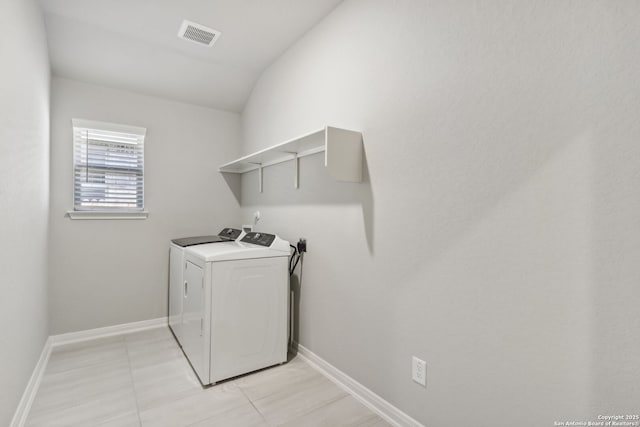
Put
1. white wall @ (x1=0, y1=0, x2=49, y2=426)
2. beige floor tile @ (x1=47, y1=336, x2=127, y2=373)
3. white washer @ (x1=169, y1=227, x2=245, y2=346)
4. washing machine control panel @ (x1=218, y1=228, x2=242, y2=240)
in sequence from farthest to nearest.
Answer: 1. washing machine control panel @ (x1=218, y1=228, x2=242, y2=240)
2. white washer @ (x1=169, y1=227, x2=245, y2=346)
3. beige floor tile @ (x1=47, y1=336, x2=127, y2=373)
4. white wall @ (x1=0, y1=0, x2=49, y2=426)

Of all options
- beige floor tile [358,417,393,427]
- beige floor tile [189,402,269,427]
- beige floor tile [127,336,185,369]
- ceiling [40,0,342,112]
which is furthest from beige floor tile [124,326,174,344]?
ceiling [40,0,342,112]

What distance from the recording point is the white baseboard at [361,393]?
1634 millimetres

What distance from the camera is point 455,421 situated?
54.8 inches

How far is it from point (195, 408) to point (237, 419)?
0.28 metres

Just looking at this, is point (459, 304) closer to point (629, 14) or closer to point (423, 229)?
point (423, 229)

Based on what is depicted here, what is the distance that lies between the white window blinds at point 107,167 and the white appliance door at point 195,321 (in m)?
1.13

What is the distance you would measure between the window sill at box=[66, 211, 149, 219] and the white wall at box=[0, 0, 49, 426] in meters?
0.41

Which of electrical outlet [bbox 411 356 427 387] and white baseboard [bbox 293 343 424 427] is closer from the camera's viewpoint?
electrical outlet [bbox 411 356 427 387]

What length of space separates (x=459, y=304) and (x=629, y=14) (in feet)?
3.73

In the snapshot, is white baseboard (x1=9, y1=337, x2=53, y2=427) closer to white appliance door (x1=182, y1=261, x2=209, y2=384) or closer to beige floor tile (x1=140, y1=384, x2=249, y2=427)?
beige floor tile (x1=140, y1=384, x2=249, y2=427)

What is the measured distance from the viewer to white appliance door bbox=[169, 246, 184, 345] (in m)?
2.54

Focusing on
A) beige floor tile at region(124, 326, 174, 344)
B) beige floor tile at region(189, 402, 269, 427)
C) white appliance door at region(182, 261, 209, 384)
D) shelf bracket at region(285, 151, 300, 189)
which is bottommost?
beige floor tile at region(124, 326, 174, 344)

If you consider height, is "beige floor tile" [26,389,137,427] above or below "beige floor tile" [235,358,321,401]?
below

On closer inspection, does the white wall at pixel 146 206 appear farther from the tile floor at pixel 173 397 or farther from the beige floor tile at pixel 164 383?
the beige floor tile at pixel 164 383
